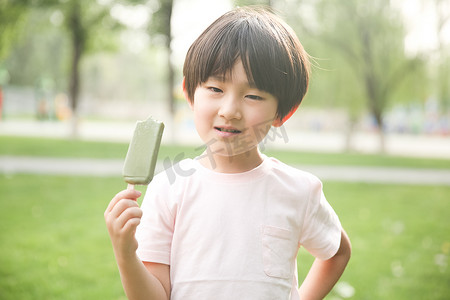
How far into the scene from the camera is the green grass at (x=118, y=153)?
1104cm

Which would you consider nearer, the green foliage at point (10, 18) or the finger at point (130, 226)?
the finger at point (130, 226)

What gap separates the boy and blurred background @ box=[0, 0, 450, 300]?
0.18m

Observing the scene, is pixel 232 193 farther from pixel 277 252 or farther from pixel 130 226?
pixel 130 226

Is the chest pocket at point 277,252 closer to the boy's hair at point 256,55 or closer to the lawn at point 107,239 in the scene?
the boy's hair at point 256,55

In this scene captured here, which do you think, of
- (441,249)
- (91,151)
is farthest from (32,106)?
(441,249)

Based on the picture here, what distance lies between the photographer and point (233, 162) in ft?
4.54

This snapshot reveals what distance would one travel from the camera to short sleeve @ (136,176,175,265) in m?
1.28

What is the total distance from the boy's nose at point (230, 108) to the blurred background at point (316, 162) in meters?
0.26

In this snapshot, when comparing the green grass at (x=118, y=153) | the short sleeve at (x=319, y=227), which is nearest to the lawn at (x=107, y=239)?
the short sleeve at (x=319, y=227)

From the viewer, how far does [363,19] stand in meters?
13.4

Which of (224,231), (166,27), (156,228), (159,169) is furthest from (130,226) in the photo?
(166,27)

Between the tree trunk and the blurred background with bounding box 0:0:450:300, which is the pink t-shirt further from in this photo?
the tree trunk

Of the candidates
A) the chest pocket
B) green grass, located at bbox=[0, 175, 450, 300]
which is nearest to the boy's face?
the chest pocket

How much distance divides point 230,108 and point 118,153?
1091 centimetres
